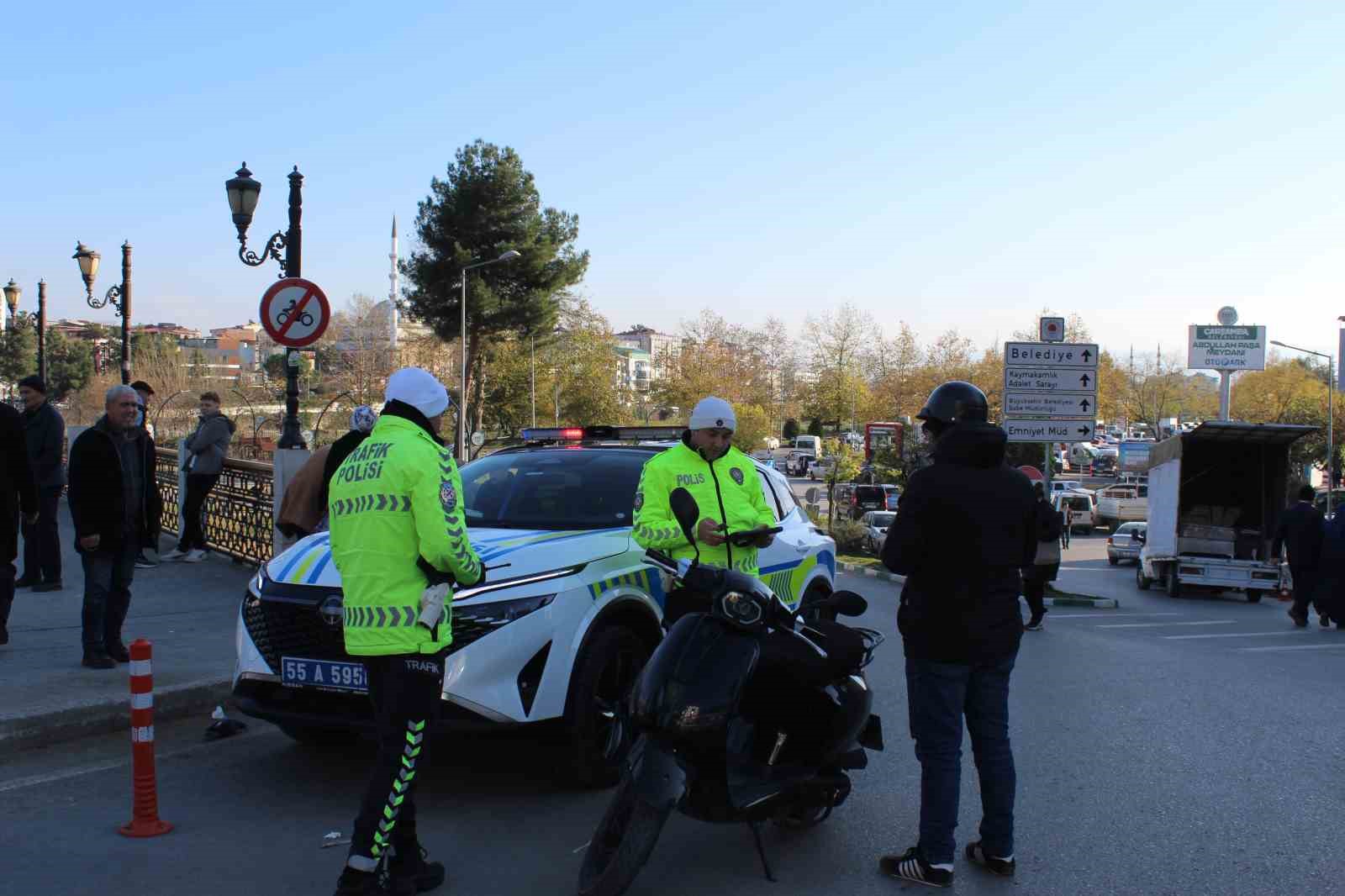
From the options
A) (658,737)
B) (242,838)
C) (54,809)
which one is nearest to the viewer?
(658,737)

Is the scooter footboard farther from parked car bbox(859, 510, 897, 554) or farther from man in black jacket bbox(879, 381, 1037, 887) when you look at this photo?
parked car bbox(859, 510, 897, 554)

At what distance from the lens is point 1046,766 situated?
624cm

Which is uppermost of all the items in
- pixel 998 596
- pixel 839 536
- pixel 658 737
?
pixel 998 596

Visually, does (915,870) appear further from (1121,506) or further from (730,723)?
(1121,506)

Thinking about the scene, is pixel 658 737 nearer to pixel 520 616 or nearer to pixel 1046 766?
pixel 520 616

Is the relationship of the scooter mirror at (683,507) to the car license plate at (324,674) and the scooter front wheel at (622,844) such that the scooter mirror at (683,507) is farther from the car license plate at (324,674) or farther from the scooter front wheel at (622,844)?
the car license plate at (324,674)

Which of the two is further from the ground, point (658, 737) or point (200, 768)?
point (658, 737)

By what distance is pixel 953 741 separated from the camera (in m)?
4.41

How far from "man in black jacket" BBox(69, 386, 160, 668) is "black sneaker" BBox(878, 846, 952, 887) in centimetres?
527

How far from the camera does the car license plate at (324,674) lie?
4.96 m

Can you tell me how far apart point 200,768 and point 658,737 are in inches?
118

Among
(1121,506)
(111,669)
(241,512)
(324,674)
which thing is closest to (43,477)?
(241,512)

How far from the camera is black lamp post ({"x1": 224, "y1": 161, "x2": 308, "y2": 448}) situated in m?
11.7

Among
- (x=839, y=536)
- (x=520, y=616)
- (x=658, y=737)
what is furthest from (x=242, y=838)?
(x=839, y=536)
